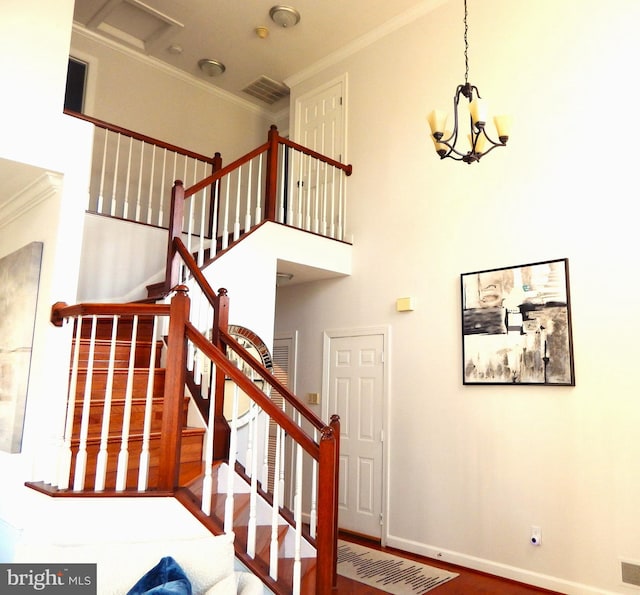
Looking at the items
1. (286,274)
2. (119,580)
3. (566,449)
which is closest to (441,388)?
(566,449)

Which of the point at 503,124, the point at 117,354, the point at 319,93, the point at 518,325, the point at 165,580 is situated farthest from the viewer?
the point at 319,93

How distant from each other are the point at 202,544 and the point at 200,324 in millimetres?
2100

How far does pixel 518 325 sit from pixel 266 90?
5.06 m

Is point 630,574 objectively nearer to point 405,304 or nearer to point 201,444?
point 405,304

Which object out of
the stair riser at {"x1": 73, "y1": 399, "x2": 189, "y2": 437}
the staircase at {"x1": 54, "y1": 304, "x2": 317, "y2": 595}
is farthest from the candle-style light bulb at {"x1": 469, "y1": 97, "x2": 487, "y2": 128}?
the stair riser at {"x1": 73, "y1": 399, "x2": 189, "y2": 437}

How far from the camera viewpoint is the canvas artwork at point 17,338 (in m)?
3.43

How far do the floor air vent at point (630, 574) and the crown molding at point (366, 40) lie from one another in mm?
5071

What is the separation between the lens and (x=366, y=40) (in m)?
6.07

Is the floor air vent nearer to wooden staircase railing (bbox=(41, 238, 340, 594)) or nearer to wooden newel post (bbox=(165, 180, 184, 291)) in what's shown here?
wooden staircase railing (bbox=(41, 238, 340, 594))

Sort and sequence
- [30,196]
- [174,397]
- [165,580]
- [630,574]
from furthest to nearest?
[30,196]
[630,574]
[174,397]
[165,580]

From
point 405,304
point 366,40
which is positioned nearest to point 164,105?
point 366,40

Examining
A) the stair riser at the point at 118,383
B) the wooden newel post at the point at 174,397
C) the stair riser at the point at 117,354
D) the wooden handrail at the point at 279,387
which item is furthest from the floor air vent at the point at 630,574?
the stair riser at the point at 117,354

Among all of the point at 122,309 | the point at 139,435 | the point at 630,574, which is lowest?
the point at 630,574

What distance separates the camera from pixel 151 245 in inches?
223
